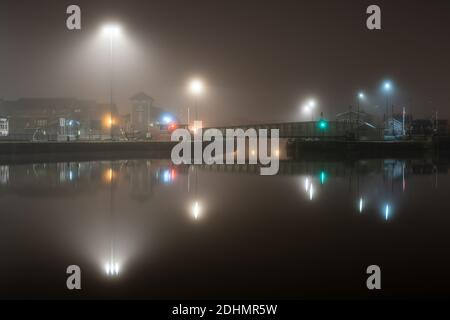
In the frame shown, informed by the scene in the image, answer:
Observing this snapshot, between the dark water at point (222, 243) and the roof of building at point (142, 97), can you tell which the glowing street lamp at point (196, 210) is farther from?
the roof of building at point (142, 97)

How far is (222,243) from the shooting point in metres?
7.79

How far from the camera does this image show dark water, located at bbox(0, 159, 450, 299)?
5754 mm

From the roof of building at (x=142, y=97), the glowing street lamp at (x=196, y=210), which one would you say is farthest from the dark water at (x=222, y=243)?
the roof of building at (x=142, y=97)

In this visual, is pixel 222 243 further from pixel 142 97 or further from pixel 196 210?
pixel 142 97

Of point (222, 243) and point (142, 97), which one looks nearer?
point (222, 243)

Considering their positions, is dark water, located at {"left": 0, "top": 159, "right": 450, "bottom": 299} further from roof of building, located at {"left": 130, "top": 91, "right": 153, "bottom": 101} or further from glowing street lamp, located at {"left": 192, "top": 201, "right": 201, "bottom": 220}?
roof of building, located at {"left": 130, "top": 91, "right": 153, "bottom": 101}

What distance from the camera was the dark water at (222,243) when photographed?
575cm

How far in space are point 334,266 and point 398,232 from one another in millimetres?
2727

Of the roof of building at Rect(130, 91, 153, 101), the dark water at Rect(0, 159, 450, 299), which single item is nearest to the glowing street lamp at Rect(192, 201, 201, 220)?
the dark water at Rect(0, 159, 450, 299)

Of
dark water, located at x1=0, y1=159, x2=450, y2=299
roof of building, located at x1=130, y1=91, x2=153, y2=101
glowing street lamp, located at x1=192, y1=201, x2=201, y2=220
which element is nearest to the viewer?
dark water, located at x1=0, y1=159, x2=450, y2=299

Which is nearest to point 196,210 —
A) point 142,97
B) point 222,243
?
point 222,243

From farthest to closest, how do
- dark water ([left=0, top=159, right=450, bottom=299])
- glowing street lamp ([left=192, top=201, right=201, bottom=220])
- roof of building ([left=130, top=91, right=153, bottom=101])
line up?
roof of building ([left=130, top=91, right=153, bottom=101])
glowing street lamp ([left=192, top=201, right=201, bottom=220])
dark water ([left=0, top=159, right=450, bottom=299])
